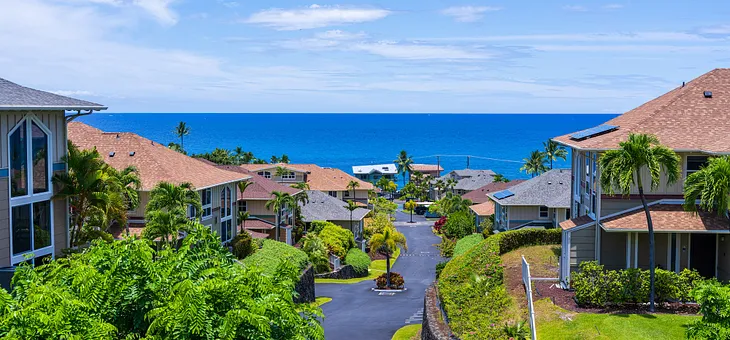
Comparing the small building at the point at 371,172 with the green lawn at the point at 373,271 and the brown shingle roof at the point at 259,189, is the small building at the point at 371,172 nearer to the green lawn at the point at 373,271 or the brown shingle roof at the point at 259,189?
the green lawn at the point at 373,271

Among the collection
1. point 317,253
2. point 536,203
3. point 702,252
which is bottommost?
point 317,253

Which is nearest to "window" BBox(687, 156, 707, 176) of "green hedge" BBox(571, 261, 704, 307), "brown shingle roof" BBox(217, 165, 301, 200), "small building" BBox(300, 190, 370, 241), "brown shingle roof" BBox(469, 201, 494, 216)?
"green hedge" BBox(571, 261, 704, 307)

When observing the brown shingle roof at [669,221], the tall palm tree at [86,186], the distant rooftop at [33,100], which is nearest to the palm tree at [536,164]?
the brown shingle roof at [669,221]

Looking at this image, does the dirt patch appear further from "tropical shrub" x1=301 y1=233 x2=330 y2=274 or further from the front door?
"tropical shrub" x1=301 y1=233 x2=330 y2=274

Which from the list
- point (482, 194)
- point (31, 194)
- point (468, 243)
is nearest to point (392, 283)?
point (468, 243)

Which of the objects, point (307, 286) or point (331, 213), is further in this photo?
point (331, 213)

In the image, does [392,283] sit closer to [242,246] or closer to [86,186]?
[242,246]
